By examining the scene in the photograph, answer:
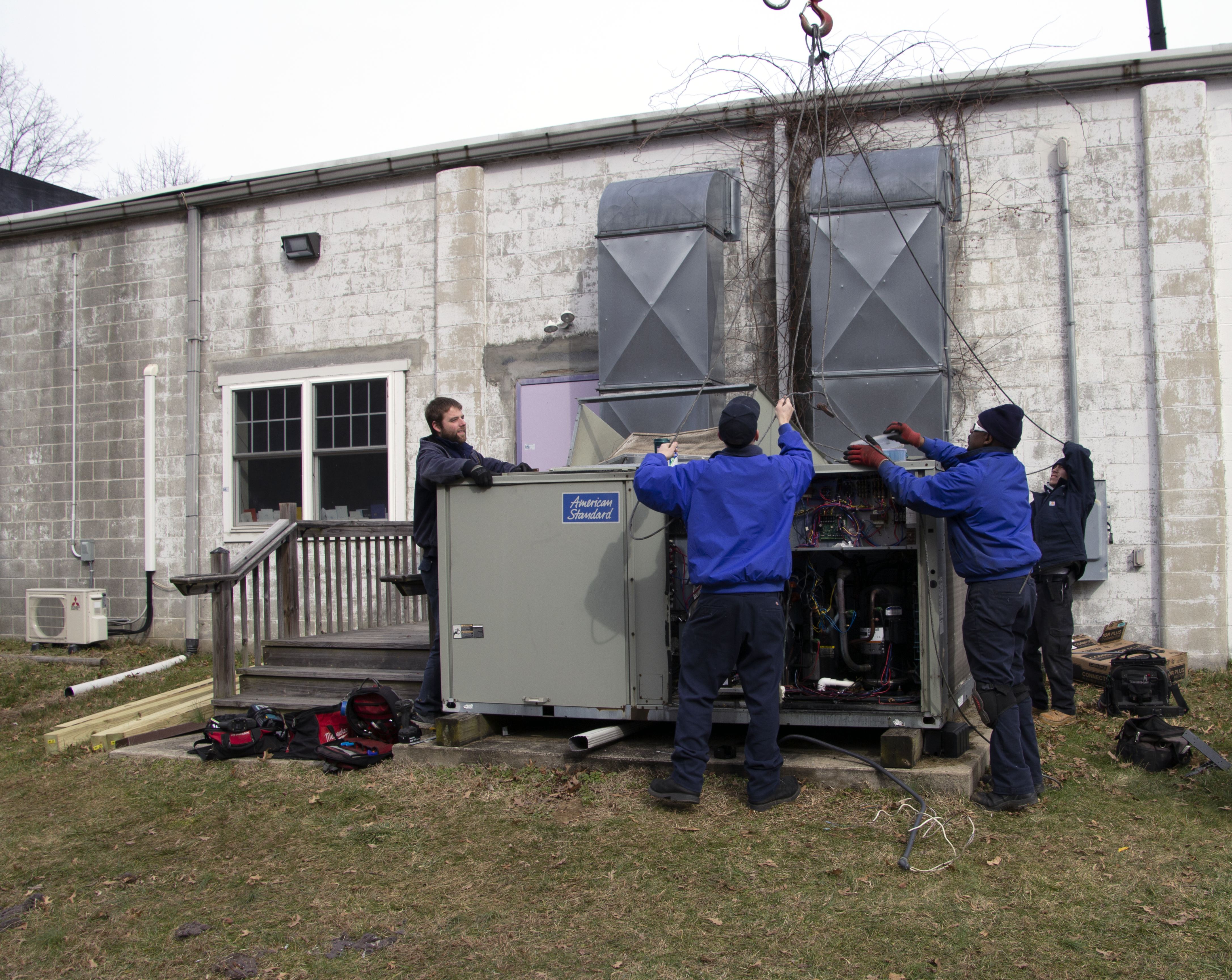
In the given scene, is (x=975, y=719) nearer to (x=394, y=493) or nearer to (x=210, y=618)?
(x=394, y=493)

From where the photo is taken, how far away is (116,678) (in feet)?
30.5

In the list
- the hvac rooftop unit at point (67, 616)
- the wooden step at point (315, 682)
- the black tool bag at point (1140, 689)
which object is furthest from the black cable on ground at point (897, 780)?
the hvac rooftop unit at point (67, 616)

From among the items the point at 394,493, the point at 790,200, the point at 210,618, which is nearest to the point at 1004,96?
the point at 790,200

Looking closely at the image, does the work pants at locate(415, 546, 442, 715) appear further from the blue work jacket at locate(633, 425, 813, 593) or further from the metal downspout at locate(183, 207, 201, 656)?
the metal downspout at locate(183, 207, 201, 656)

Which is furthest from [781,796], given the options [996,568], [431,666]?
[431,666]

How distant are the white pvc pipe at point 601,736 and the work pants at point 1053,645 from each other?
2853 millimetres

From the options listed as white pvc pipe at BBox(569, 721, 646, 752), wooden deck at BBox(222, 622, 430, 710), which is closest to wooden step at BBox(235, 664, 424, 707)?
wooden deck at BBox(222, 622, 430, 710)

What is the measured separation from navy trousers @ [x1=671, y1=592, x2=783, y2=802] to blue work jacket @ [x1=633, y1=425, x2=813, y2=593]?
10 cm

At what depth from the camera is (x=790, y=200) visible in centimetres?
879

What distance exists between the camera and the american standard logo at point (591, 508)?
5547mm

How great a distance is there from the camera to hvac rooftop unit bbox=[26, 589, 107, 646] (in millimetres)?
10742

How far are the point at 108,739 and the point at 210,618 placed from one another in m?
3.89

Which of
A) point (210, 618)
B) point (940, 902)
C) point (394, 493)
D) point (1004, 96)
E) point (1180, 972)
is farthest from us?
point (210, 618)

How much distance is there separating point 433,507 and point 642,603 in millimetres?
1580
